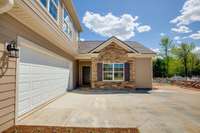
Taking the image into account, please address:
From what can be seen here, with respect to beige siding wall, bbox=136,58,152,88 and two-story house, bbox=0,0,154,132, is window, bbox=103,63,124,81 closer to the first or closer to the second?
beige siding wall, bbox=136,58,152,88

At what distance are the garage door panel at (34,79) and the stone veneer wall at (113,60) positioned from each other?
21.6ft

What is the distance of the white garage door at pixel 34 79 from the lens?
18.0 ft

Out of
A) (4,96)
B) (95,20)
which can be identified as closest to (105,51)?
(4,96)

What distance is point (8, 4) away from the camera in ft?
11.5

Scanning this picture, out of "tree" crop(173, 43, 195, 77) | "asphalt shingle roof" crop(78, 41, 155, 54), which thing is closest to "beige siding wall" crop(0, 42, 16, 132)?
"asphalt shingle roof" crop(78, 41, 155, 54)

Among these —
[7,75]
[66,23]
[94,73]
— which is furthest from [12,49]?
[94,73]

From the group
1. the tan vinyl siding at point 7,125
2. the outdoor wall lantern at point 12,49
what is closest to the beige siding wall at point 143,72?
the outdoor wall lantern at point 12,49

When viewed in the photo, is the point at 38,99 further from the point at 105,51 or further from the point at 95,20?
the point at 95,20

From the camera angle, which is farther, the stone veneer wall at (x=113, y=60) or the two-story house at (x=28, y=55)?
the stone veneer wall at (x=113, y=60)

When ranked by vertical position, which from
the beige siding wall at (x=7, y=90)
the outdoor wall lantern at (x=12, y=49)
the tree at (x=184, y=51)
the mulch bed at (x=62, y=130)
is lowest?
the mulch bed at (x=62, y=130)

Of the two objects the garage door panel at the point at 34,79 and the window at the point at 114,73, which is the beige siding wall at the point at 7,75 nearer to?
the garage door panel at the point at 34,79

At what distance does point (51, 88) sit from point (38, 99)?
6.20 ft

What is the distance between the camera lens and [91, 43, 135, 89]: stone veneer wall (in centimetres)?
1533

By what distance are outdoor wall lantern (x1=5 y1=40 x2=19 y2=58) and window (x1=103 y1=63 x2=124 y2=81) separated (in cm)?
1118
